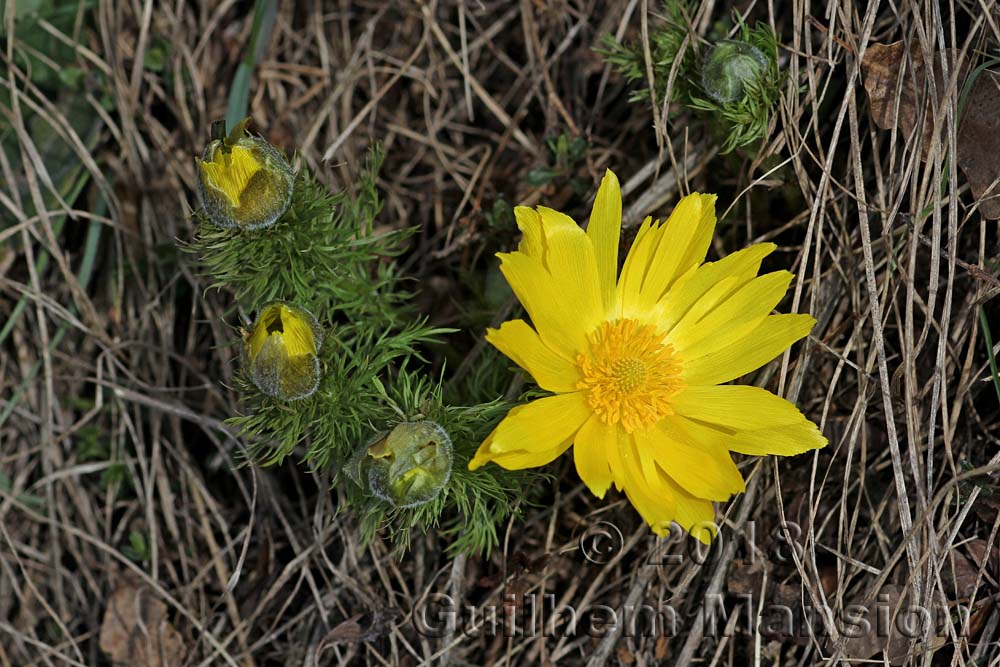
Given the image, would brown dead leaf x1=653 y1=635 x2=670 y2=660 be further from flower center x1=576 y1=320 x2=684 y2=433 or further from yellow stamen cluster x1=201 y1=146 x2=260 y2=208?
yellow stamen cluster x1=201 y1=146 x2=260 y2=208

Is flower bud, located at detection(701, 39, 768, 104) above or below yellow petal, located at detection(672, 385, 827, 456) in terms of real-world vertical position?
above

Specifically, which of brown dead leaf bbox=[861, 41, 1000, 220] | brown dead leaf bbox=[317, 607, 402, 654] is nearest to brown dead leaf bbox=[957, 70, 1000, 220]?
brown dead leaf bbox=[861, 41, 1000, 220]

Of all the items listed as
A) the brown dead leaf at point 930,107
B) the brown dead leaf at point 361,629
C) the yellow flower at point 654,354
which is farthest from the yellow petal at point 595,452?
the brown dead leaf at point 930,107

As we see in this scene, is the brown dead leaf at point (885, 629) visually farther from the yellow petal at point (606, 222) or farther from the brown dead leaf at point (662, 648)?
the yellow petal at point (606, 222)

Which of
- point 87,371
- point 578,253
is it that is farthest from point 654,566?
point 87,371

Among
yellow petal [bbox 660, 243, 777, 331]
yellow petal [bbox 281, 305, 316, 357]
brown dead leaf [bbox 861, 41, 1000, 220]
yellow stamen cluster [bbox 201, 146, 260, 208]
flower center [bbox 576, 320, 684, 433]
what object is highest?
brown dead leaf [bbox 861, 41, 1000, 220]

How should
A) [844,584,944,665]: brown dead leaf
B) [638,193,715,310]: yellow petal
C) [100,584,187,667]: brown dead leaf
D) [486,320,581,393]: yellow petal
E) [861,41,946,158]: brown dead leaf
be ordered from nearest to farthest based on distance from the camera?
[486,320,581,393]: yellow petal, [638,193,715,310]: yellow petal, [844,584,944,665]: brown dead leaf, [861,41,946,158]: brown dead leaf, [100,584,187,667]: brown dead leaf
